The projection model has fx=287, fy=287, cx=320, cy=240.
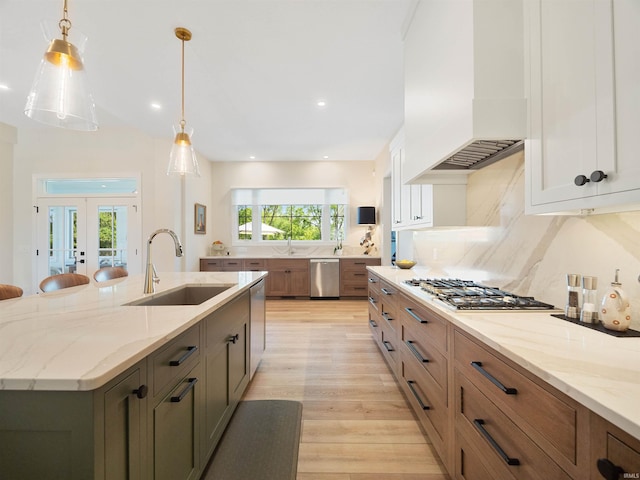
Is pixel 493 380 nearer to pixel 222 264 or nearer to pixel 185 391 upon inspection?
pixel 185 391

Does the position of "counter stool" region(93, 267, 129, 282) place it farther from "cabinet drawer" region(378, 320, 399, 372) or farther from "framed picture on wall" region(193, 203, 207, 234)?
"framed picture on wall" region(193, 203, 207, 234)

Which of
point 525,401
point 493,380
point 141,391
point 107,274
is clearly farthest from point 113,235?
point 525,401

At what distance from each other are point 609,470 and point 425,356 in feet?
3.54

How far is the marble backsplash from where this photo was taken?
1.12 metres

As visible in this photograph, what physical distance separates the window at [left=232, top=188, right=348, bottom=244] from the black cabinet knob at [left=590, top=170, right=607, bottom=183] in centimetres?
523

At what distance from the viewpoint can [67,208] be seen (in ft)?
15.9

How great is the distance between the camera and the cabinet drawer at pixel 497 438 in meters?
0.80

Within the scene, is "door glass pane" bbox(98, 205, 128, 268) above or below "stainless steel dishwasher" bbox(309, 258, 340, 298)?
above

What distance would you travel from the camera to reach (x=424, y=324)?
5.42ft

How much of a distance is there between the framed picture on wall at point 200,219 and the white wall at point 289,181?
0.28 meters

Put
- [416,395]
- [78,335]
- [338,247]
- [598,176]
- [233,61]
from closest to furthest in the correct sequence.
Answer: [598,176], [78,335], [416,395], [233,61], [338,247]

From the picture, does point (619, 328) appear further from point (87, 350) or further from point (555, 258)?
point (87, 350)

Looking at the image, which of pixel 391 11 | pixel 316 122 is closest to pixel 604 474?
pixel 391 11

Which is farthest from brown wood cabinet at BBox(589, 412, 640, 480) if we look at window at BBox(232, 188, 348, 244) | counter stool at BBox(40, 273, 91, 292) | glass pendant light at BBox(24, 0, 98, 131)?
window at BBox(232, 188, 348, 244)
